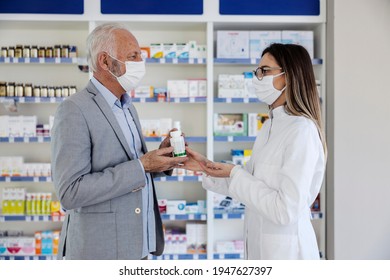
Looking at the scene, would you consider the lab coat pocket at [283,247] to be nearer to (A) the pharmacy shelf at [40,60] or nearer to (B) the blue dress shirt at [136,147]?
(B) the blue dress shirt at [136,147]

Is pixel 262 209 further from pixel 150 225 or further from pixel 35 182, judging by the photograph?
pixel 35 182

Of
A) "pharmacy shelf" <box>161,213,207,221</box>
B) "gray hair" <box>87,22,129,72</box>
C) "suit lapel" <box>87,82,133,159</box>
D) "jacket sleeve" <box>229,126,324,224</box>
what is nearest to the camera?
"jacket sleeve" <box>229,126,324,224</box>

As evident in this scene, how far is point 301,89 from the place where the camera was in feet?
7.16

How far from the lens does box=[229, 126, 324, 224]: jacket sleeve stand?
1.99m

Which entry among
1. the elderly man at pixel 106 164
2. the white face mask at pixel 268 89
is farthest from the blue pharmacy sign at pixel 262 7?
the elderly man at pixel 106 164

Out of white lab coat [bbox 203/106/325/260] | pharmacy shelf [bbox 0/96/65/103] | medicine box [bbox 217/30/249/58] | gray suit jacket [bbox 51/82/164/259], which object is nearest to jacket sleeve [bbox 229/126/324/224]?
white lab coat [bbox 203/106/325/260]

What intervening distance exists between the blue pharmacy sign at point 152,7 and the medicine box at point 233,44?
38 centimetres

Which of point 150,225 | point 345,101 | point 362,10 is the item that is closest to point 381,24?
point 362,10

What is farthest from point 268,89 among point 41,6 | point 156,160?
point 41,6

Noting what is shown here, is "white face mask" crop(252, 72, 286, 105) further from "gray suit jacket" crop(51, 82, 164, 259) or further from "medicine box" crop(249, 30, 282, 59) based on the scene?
"medicine box" crop(249, 30, 282, 59)

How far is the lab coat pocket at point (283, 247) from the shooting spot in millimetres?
2127

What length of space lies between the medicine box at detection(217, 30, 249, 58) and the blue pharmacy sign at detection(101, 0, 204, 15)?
0.38 metres

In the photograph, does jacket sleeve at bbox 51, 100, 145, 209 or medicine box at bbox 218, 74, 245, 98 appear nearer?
jacket sleeve at bbox 51, 100, 145, 209
